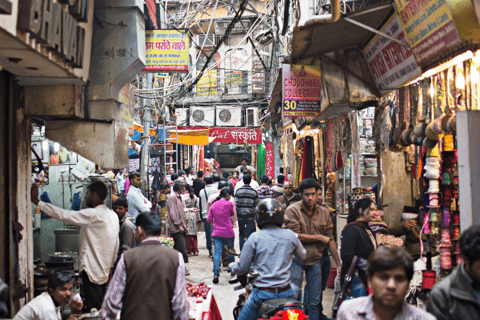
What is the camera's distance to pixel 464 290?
97.3 inches

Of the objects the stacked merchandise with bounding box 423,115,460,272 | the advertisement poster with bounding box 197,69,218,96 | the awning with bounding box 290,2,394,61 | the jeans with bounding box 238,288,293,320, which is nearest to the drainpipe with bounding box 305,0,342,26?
the awning with bounding box 290,2,394,61

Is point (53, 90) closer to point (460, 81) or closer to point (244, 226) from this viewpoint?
point (460, 81)

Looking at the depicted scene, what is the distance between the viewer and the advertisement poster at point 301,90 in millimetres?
8617

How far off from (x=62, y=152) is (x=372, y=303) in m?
9.93

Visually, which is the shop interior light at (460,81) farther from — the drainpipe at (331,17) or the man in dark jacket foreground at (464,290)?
the man in dark jacket foreground at (464,290)

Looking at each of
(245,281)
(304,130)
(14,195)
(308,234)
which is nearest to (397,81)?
(308,234)

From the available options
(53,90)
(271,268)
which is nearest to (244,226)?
(53,90)

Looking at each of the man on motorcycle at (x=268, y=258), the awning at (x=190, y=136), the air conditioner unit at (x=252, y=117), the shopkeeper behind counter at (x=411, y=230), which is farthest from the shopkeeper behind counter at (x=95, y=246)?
the air conditioner unit at (x=252, y=117)

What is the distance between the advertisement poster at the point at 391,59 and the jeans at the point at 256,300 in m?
3.50

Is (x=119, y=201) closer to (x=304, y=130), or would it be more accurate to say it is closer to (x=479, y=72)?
(x=479, y=72)

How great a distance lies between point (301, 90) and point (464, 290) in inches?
263

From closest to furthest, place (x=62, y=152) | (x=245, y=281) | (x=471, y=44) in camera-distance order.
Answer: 1. (x=471, y=44)
2. (x=245, y=281)
3. (x=62, y=152)

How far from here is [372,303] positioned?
241cm

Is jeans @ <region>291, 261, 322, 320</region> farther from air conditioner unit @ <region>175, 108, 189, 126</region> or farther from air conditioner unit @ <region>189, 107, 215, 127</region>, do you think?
air conditioner unit @ <region>175, 108, 189, 126</region>
